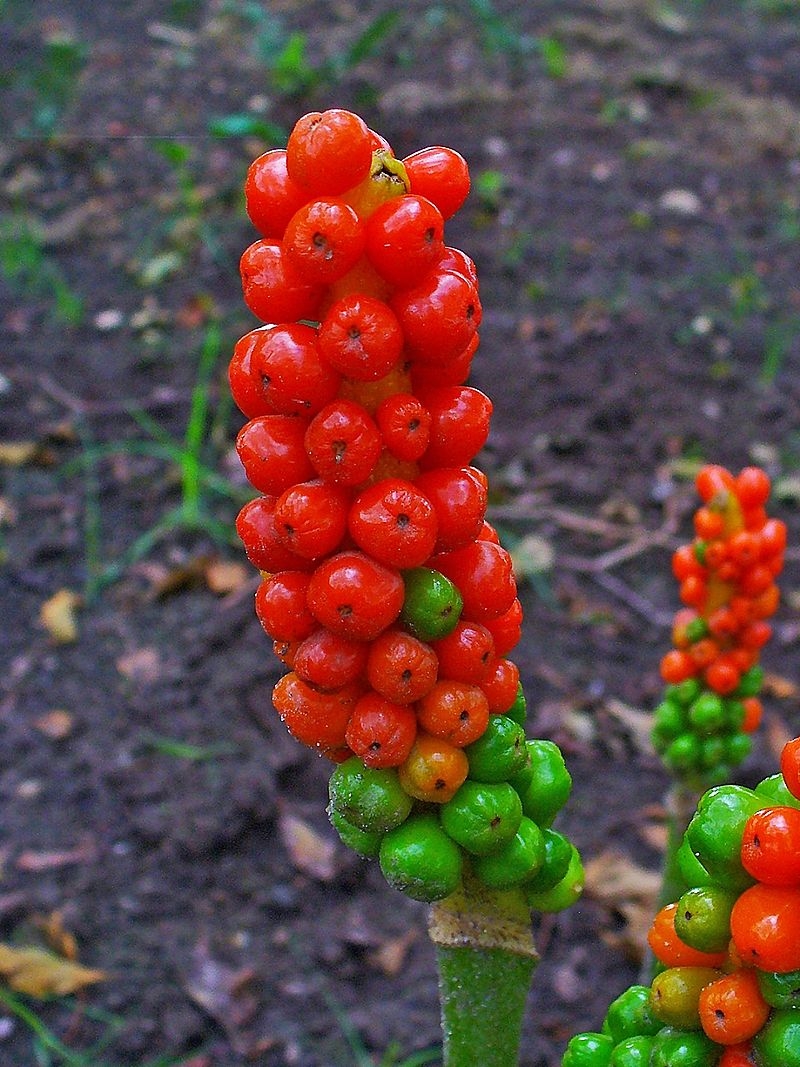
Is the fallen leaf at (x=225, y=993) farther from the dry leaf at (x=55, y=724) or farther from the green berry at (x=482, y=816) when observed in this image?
the green berry at (x=482, y=816)

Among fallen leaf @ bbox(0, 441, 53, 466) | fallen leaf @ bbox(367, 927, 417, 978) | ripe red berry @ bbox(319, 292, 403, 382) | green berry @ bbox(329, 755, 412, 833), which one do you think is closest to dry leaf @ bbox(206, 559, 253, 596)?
fallen leaf @ bbox(0, 441, 53, 466)

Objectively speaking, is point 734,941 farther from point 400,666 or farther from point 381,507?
point 381,507

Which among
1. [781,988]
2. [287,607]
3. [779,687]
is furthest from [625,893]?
[287,607]

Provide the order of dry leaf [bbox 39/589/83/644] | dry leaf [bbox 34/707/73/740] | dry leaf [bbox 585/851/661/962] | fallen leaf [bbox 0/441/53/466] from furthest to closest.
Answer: fallen leaf [bbox 0/441/53/466]
dry leaf [bbox 39/589/83/644]
dry leaf [bbox 34/707/73/740]
dry leaf [bbox 585/851/661/962]

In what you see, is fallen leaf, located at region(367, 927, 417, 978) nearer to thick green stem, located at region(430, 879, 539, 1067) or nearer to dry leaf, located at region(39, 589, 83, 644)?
thick green stem, located at region(430, 879, 539, 1067)

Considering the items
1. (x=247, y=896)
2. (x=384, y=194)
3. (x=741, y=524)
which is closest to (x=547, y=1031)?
(x=247, y=896)

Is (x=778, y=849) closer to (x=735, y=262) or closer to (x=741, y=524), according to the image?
(x=741, y=524)
